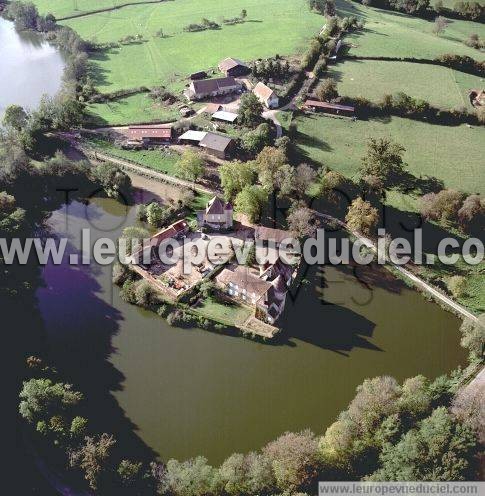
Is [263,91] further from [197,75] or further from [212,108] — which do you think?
[197,75]

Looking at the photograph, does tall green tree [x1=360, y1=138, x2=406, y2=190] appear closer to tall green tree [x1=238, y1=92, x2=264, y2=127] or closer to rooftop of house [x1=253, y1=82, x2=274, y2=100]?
tall green tree [x1=238, y1=92, x2=264, y2=127]

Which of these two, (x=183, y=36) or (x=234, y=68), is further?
(x=183, y=36)

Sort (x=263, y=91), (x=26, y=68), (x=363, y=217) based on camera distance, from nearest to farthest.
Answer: (x=363, y=217) < (x=263, y=91) < (x=26, y=68)

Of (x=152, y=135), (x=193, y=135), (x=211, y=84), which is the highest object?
(x=211, y=84)

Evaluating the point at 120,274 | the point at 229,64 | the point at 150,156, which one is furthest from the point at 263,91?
the point at 120,274

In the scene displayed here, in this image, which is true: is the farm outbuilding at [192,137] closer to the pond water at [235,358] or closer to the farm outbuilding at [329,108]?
the farm outbuilding at [329,108]

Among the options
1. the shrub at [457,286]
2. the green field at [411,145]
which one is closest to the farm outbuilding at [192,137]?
the green field at [411,145]
